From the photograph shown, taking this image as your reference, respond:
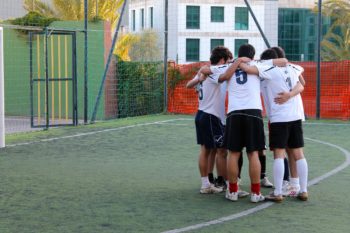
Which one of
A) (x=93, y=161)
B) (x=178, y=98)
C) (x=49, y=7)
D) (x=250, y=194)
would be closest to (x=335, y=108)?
(x=178, y=98)

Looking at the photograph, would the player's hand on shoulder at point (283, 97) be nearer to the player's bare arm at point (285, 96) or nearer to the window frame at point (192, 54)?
the player's bare arm at point (285, 96)

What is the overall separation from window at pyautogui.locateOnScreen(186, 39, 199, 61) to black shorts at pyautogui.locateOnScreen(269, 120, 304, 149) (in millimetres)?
41406

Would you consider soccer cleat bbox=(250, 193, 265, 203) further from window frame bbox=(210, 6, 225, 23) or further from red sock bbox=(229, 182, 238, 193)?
window frame bbox=(210, 6, 225, 23)

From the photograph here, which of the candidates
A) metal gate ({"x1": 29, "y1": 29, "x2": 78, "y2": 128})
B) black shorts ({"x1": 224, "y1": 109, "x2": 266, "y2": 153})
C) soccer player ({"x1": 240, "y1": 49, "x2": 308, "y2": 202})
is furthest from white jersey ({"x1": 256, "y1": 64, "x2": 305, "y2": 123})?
metal gate ({"x1": 29, "y1": 29, "x2": 78, "y2": 128})

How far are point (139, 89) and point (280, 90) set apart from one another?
42.1 ft

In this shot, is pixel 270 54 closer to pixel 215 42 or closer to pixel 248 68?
pixel 248 68

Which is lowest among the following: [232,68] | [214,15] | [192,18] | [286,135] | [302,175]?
[302,175]

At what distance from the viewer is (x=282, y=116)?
801 cm

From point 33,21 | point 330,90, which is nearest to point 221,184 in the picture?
point 330,90

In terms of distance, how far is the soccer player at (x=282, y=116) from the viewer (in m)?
7.99

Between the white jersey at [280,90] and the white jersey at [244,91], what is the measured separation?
0.52ft

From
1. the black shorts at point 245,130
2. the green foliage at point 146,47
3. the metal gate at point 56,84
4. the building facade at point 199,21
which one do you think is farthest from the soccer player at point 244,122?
the building facade at point 199,21

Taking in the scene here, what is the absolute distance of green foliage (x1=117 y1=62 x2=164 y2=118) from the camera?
2031 centimetres

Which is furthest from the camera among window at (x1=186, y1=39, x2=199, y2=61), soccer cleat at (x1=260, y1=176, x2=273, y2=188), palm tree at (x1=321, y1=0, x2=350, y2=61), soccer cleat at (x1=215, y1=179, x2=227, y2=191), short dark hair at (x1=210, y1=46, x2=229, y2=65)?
window at (x1=186, y1=39, x2=199, y2=61)
